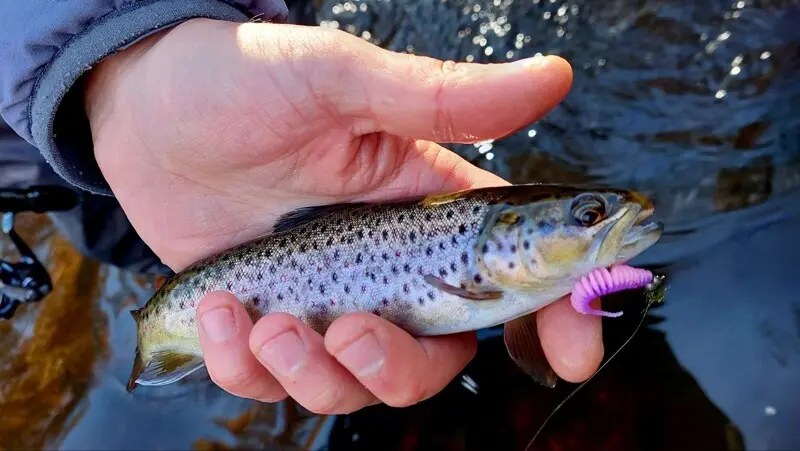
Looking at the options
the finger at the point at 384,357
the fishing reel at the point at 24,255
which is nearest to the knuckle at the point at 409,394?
the finger at the point at 384,357

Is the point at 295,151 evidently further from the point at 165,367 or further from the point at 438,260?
the point at 165,367

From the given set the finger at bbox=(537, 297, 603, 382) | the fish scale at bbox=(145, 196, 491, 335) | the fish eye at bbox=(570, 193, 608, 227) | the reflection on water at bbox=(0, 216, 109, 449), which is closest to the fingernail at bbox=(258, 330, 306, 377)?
the fish scale at bbox=(145, 196, 491, 335)

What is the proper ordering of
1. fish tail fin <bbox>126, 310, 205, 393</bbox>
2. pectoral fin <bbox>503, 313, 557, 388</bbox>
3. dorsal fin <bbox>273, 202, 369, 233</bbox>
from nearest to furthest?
pectoral fin <bbox>503, 313, 557, 388</bbox> → dorsal fin <bbox>273, 202, 369, 233</bbox> → fish tail fin <bbox>126, 310, 205, 393</bbox>

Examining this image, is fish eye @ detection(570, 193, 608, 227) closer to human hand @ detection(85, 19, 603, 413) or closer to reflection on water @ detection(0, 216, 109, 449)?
human hand @ detection(85, 19, 603, 413)

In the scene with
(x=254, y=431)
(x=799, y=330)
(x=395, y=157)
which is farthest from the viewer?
(x=254, y=431)

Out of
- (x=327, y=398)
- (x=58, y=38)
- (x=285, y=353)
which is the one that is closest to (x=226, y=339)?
(x=285, y=353)

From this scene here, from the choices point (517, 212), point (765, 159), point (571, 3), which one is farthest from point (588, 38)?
point (517, 212)

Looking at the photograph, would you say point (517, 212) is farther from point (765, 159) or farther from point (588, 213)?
point (765, 159)
